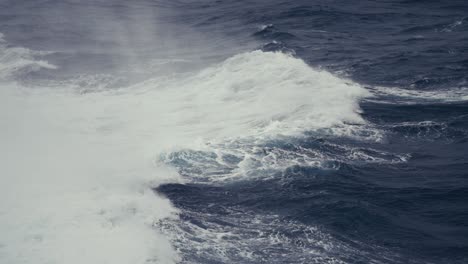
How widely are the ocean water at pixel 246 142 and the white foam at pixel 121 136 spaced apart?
13 cm

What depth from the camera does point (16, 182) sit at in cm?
3362

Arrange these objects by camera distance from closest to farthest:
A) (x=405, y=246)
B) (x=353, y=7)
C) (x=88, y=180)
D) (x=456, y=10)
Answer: (x=405, y=246), (x=88, y=180), (x=456, y=10), (x=353, y=7)

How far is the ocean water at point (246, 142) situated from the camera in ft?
87.0

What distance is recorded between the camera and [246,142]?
36.3 m

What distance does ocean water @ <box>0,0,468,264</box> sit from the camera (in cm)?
2653

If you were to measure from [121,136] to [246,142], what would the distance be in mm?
9354

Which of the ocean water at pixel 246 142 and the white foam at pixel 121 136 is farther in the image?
the white foam at pixel 121 136

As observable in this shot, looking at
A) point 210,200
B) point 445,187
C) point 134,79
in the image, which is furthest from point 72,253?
point 134,79

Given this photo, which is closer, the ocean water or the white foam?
the ocean water

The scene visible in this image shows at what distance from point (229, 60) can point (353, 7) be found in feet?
70.0

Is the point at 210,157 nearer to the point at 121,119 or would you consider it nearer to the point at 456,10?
the point at 121,119

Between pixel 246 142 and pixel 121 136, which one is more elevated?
pixel 246 142

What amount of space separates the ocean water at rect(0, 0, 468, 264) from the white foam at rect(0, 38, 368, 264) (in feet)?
0.43

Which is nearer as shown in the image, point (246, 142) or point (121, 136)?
point (246, 142)
